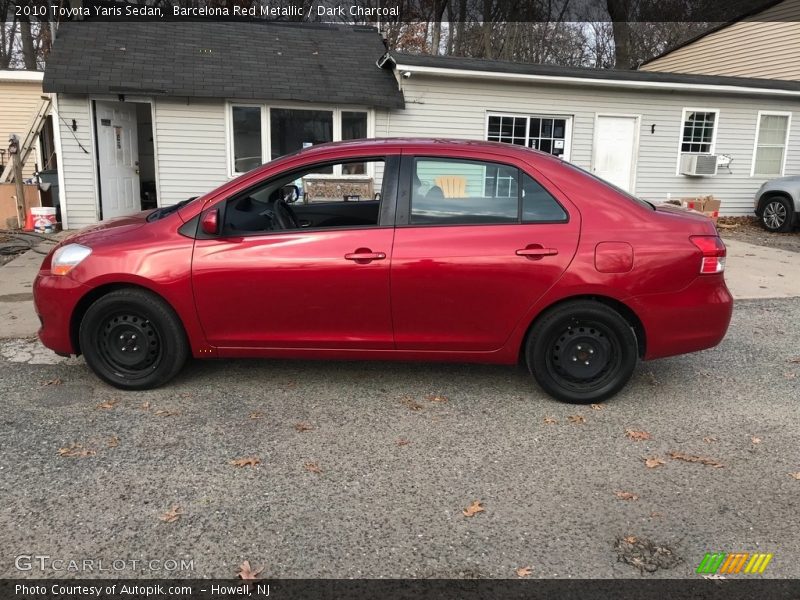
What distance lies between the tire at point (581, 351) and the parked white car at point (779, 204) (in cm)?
1103

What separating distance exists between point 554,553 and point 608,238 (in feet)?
6.65

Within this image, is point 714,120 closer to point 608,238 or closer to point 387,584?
point 608,238

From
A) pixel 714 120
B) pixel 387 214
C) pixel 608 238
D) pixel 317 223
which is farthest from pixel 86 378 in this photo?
pixel 714 120

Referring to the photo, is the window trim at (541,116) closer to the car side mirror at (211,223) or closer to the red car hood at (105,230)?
the red car hood at (105,230)

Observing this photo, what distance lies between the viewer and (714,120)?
14305 millimetres

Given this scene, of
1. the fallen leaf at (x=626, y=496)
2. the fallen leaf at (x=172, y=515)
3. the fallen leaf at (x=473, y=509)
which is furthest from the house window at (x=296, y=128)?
the fallen leaf at (x=626, y=496)

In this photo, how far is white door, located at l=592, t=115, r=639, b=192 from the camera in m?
A: 13.6

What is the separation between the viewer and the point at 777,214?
13.0m

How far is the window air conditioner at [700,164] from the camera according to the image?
14086 mm

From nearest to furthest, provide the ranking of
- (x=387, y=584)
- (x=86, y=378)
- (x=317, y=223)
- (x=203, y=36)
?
1. (x=387, y=584)
2. (x=86, y=378)
3. (x=317, y=223)
4. (x=203, y=36)

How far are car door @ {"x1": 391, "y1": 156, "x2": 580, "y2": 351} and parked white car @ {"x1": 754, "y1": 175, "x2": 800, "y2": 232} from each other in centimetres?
1123

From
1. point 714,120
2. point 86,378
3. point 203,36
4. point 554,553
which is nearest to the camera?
point 554,553

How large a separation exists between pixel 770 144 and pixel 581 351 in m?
13.8

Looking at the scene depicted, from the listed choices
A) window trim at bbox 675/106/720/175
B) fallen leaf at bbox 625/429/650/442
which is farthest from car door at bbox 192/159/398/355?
Result: window trim at bbox 675/106/720/175
